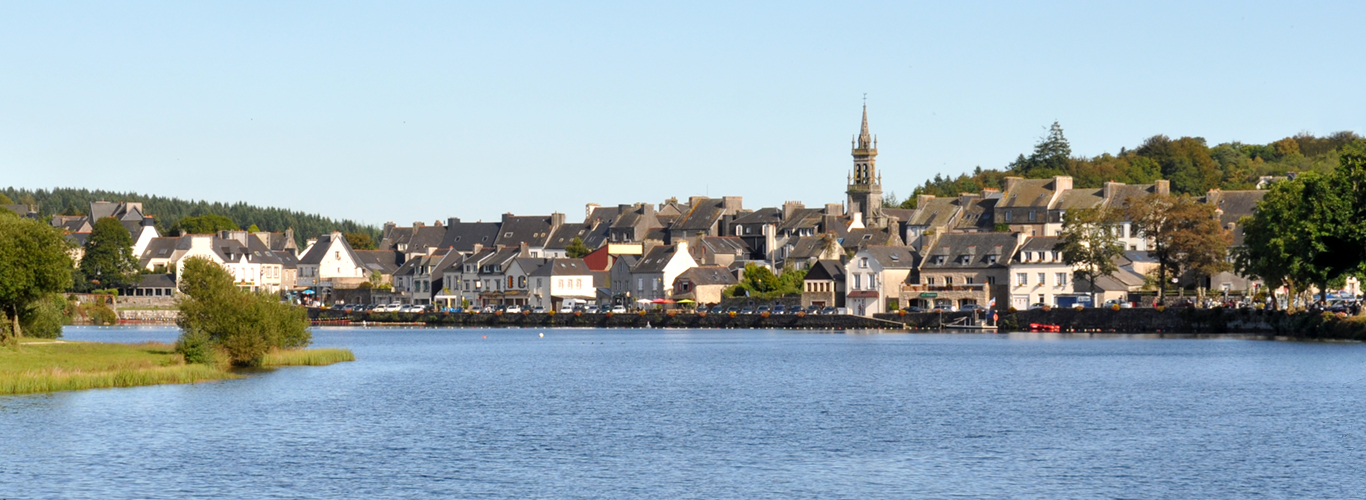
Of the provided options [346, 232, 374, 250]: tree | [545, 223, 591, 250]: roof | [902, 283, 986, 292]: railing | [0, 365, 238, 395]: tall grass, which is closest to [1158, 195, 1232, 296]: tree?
[902, 283, 986, 292]: railing

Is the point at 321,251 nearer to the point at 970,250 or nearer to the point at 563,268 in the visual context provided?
the point at 563,268

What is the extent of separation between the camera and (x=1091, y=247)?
10000 centimetres

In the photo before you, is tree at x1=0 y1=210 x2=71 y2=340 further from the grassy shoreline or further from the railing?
the railing

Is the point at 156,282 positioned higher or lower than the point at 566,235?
lower

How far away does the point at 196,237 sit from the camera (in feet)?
507

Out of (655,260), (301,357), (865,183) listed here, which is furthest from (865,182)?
(301,357)

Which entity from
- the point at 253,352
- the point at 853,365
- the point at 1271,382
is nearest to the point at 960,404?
the point at 1271,382

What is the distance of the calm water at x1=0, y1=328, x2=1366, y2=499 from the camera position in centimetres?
3036

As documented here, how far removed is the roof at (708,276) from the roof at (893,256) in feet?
61.0

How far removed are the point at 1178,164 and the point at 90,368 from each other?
135022 millimetres

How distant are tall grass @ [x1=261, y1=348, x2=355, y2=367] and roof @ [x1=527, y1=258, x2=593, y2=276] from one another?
64940 mm

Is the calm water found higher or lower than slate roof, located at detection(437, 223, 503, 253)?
lower

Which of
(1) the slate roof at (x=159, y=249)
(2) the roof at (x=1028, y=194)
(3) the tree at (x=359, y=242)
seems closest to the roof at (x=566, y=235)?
(1) the slate roof at (x=159, y=249)

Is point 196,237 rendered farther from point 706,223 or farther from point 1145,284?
point 1145,284
